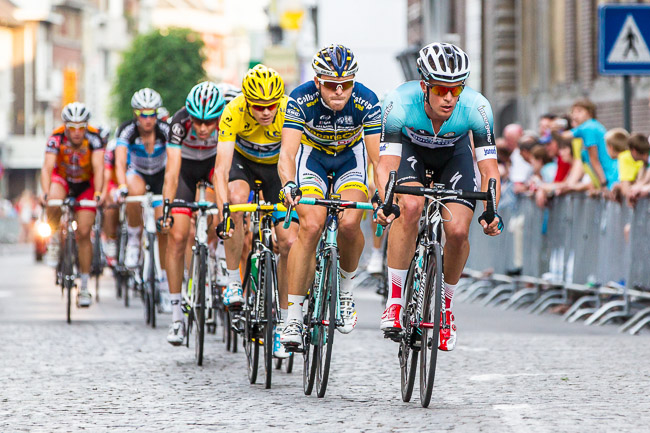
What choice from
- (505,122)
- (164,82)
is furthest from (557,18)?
(164,82)

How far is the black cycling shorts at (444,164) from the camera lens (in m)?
8.72

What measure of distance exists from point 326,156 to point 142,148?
251 inches

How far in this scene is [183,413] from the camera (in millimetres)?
8125

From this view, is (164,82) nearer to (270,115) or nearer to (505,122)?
(505,122)

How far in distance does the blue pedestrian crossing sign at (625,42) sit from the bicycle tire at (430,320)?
274 inches

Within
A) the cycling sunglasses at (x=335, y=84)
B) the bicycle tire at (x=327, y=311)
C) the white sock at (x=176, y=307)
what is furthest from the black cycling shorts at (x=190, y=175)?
the bicycle tire at (x=327, y=311)

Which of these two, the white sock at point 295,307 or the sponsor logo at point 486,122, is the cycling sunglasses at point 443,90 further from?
the white sock at point 295,307

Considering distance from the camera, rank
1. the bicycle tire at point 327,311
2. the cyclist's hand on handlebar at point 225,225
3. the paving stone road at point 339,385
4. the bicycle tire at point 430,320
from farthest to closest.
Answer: the cyclist's hand on handlebar at point 225,225
the bicycle tire at point 327,311
the bicycle tire at point 430,320
the paving stone road at point 339,385

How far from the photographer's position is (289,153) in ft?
29.7

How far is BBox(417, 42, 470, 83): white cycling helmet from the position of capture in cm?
824

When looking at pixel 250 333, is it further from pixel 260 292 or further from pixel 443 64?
pixel 443 64

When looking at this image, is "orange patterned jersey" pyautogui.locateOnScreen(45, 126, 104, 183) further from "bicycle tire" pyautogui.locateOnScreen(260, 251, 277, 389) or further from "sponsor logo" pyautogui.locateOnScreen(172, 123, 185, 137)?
"bicycle tire" pyautogui.locateOnScreen(260, 251, 277, 389)

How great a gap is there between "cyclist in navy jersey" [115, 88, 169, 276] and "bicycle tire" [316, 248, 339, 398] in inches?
268

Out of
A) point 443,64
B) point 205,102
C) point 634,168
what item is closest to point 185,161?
point 205,102
